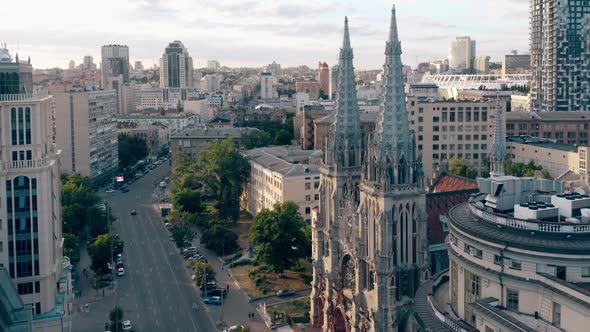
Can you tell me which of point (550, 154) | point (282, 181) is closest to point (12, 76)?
point (282, 181)

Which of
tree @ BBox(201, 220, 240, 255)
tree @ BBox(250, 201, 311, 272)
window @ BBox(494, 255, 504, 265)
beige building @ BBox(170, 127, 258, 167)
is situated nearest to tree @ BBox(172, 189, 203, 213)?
tree @ BBox(201, 220, 240, 255)

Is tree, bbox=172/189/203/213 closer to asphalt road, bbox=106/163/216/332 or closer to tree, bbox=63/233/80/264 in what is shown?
asphalt road, bbox=106/163/216/332

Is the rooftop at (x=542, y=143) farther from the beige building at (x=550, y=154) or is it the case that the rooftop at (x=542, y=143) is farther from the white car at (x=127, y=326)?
the white car at (x=127, y=326)

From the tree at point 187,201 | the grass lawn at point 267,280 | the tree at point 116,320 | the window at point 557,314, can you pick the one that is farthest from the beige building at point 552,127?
the window at point 557,314

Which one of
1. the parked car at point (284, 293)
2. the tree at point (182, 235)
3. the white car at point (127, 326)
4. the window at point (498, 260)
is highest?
the window at point (498, 260)

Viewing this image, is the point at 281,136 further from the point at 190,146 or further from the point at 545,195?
the point at 545,195

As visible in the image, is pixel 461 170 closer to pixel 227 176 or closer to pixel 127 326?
pixel 227 176
